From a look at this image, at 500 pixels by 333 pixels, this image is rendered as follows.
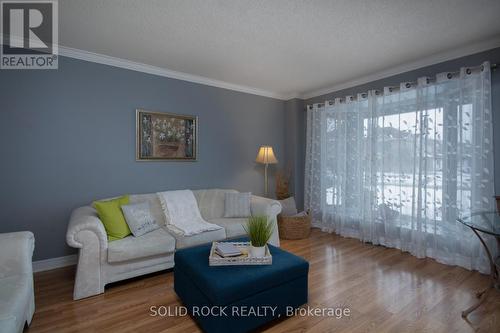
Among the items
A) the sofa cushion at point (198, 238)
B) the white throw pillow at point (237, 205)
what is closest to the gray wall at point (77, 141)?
the white throw pillow at point (237, 205)

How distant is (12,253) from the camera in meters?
1.70

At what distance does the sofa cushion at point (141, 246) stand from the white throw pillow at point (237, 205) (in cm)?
100

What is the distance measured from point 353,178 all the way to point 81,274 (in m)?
3.69

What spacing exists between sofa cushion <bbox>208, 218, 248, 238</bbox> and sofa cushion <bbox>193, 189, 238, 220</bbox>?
22 cm

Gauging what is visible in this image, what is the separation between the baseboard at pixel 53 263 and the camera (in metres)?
2.72

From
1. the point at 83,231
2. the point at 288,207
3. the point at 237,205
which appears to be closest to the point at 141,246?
the point at 83,231

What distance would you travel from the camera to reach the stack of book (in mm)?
1921

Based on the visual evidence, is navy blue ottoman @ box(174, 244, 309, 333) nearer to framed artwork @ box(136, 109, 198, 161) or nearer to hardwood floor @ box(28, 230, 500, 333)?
hardwood floor @ box(28, 230, 500, 333)

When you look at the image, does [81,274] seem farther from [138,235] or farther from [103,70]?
[103,70]

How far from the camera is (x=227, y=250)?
1967mm

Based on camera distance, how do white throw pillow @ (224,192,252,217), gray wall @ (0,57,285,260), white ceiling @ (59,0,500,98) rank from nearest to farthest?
white ceiling @ (59,0,500,98)
gray wall @ (0,57,285,260)
white throw pillow @ (224,192,252,217)

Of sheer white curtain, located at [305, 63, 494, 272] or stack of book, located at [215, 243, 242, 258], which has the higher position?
sheer white curtain, located at [305, 63, 494, 272]

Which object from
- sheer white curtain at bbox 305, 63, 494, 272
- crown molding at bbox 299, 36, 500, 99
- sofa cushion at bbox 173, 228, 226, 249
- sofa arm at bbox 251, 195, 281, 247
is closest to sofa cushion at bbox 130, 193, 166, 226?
sofa cushion at bbox 173, 228, 226, 249

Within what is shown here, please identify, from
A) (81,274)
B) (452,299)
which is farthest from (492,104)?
(81,274)
